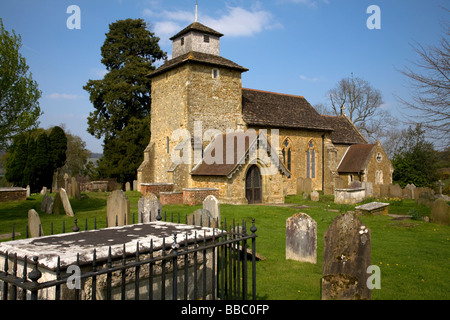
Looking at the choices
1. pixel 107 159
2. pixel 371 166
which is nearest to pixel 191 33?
pixel 107 159

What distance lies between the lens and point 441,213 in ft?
42.8

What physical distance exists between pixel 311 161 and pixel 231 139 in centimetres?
969

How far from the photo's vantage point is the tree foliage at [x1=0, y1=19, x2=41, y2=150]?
15.0 m

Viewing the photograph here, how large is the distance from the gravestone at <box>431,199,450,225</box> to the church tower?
44.3ft

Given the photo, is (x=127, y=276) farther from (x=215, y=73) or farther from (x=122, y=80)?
(x=122, y=80)

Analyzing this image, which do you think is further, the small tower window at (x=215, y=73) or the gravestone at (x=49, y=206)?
the small tower window at (x=215, y=73)

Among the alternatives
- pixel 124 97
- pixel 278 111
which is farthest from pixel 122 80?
pixel 278 111

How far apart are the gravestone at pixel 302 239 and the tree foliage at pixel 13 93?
13449mm

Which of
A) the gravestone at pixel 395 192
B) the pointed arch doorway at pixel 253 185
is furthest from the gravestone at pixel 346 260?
the gravestone at pixel 395 192

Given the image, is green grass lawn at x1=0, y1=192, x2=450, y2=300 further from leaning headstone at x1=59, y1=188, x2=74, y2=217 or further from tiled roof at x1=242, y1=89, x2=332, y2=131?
tiled roof at x1=242, y1=89, x2=332, y2=131

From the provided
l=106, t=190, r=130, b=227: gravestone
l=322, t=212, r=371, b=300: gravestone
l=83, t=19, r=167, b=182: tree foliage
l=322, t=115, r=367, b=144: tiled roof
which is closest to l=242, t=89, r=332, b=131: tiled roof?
l=322, t=115, r=367, b=144: tiled roof

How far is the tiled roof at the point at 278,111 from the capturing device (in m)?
25.4

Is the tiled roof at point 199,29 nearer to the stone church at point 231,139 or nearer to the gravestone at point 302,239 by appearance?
the stone church at point 231,139
